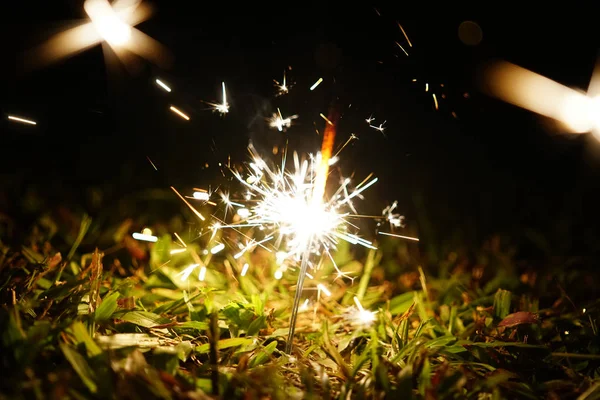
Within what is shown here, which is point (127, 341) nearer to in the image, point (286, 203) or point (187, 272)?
point (187, 272)

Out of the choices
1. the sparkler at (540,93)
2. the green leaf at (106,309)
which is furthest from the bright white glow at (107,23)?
the sparkler at (540,93)

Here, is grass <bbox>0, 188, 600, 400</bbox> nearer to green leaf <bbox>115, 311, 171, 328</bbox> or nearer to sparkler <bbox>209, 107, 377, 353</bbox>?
green leaf <bbox>115, 311, 171, 328</bbox>

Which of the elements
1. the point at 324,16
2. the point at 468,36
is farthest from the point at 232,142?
the point at 468,36

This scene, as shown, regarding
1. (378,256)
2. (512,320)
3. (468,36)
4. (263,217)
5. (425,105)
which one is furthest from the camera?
(425,105)

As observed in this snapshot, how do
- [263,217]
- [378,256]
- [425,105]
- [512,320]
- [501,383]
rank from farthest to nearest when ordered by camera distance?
[425,105] → [378,256] → [263,217] → [512,320] → [501,383]

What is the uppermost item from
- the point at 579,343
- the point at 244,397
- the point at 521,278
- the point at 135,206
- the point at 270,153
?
the point at 270,153

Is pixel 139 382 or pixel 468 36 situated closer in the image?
A: pixel 139 382

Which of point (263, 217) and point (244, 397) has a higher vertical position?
point (263, 217)

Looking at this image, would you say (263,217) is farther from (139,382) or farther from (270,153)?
(139,382)
